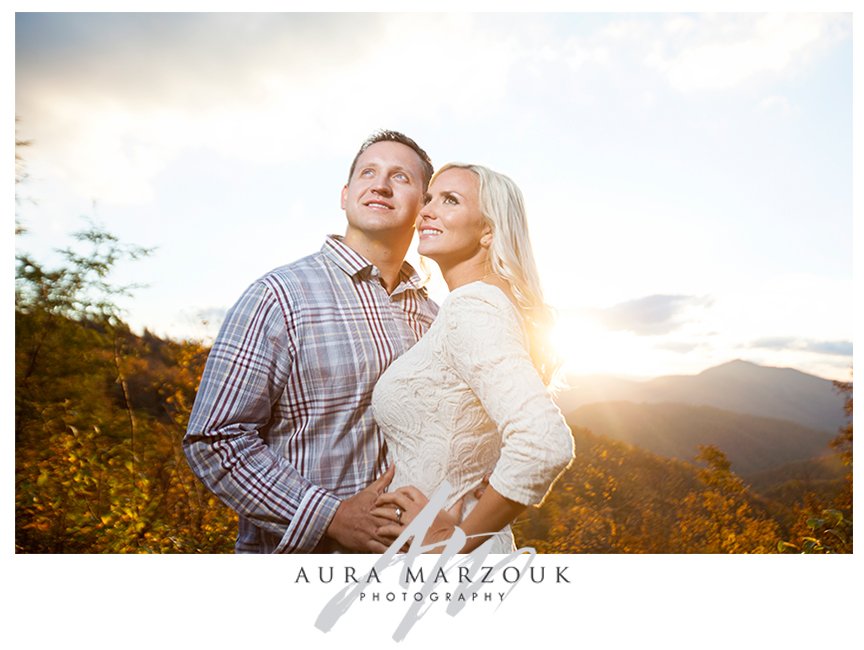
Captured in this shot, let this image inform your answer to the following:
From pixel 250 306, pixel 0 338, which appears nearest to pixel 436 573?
pixel 250 306

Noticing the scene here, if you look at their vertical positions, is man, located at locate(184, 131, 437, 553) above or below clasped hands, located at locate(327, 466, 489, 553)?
above

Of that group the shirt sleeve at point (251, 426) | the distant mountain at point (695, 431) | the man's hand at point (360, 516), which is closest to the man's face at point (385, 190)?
the shirt sleeve at point (251, 426)

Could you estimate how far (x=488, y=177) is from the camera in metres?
2.28

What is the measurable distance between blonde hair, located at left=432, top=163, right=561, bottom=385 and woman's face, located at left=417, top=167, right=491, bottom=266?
3 cm

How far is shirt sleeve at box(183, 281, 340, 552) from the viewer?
206 cm

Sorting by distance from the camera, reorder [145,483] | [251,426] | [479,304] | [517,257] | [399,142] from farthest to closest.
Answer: [145,483] → [399,142] → [517,257] → [251,426] → [479,304]

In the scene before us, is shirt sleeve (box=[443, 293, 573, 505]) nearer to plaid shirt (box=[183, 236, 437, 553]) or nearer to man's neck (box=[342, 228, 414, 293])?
plaid shirt (box=[183, 236, 437, 553])

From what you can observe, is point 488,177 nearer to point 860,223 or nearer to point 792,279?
point 792,279

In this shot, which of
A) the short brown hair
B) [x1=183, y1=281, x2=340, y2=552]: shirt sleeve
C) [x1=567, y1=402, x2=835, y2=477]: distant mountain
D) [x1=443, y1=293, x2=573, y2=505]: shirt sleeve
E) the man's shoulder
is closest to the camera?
[x1=443, y1=293, x2=573, y2=505]: shirt sleeve

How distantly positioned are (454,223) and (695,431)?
184 cm

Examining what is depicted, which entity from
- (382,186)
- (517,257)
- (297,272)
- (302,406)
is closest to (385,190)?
(382,186)

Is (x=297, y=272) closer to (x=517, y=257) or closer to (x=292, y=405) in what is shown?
(x=292, y=405)

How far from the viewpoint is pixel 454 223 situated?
2.25 m

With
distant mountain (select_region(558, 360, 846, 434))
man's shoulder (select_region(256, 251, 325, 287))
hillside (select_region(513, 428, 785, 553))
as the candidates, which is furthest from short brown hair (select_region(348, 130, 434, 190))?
hillside (select_region(513, 428, 785, 553))
